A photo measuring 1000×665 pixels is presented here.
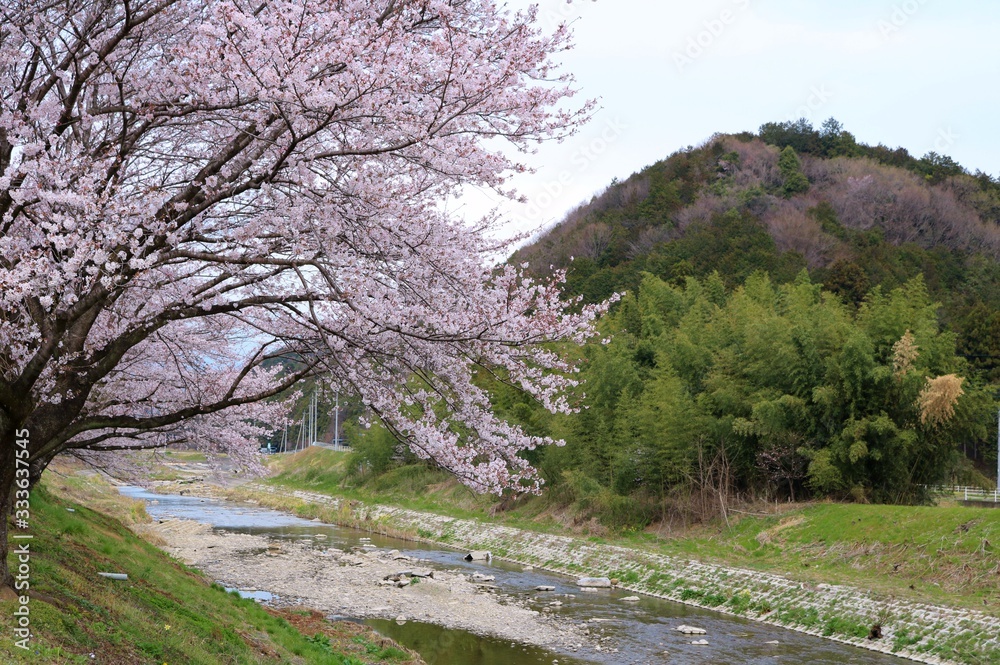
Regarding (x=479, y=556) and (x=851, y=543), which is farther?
(x=479, y=556)

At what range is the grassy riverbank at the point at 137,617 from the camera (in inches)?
239

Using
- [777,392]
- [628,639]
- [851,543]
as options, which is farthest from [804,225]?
[628,639]

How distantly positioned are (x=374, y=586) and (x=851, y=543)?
988 centimetres

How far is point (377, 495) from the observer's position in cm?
3769

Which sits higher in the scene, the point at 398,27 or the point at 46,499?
the point at 398,27

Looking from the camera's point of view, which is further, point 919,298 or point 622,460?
point 622,460

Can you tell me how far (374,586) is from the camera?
58.1 feet

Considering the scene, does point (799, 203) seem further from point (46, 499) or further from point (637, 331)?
point (46, 499)

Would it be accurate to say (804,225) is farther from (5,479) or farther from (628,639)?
(5,479)

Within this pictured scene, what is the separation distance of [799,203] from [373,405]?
6148 centimetres

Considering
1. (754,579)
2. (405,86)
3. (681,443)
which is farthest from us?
(681,443)

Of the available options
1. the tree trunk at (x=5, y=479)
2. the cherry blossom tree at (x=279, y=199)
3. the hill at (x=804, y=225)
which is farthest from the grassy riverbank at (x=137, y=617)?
the hill at (x=804, y=225)

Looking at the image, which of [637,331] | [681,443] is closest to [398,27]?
[681,443]

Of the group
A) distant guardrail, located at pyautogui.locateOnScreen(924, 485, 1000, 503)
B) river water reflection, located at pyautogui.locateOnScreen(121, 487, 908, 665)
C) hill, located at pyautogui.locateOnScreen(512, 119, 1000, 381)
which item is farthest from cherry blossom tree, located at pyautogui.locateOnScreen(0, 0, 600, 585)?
hill, located at pyautogui.locateOnScreen(512, 119, 1000, 381)
